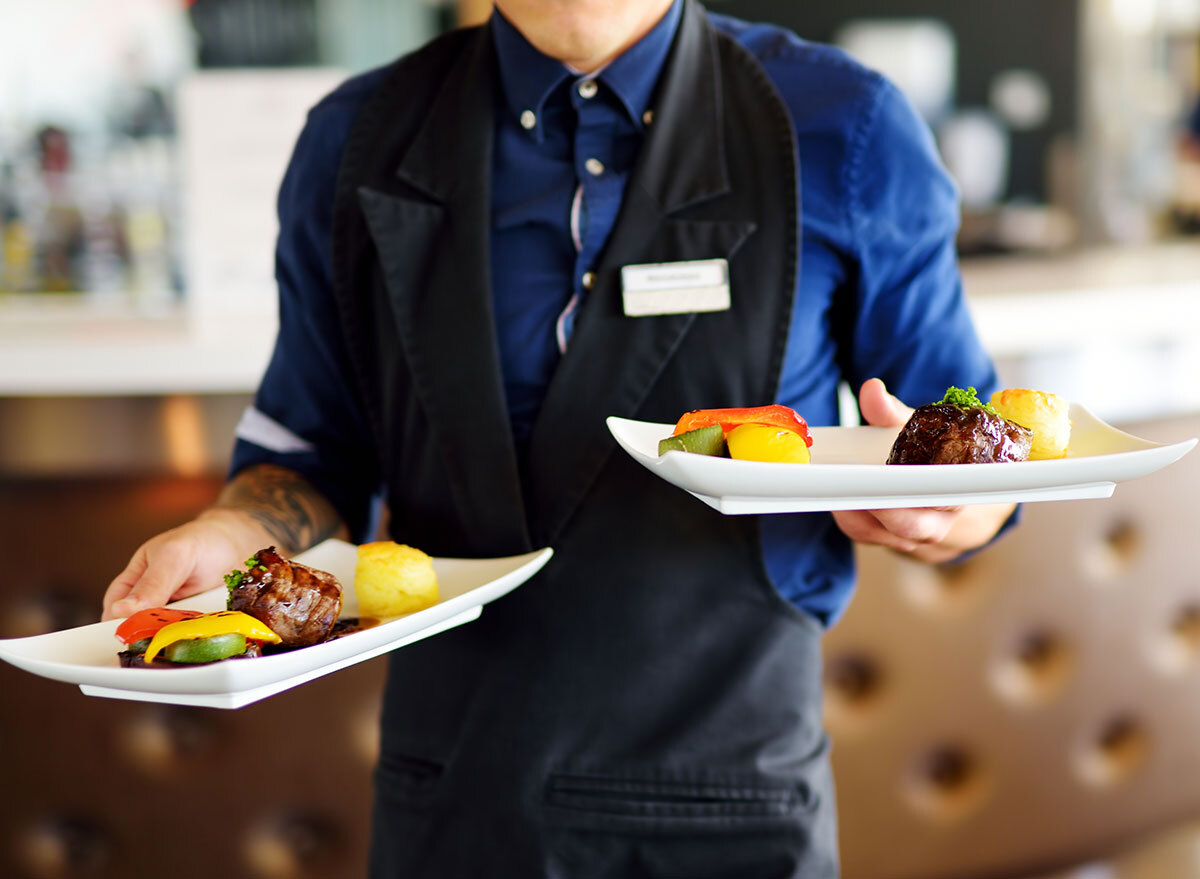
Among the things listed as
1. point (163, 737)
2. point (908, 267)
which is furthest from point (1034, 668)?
point (163, 737)

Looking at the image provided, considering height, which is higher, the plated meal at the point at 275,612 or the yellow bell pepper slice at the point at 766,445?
the yellow bell pepper slice at the point at 766,445

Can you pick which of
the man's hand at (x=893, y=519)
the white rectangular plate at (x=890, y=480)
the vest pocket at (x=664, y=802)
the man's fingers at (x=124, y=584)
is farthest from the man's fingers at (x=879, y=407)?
the man's fingers at (x=124, y=584)

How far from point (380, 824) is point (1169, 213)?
14.9 ft

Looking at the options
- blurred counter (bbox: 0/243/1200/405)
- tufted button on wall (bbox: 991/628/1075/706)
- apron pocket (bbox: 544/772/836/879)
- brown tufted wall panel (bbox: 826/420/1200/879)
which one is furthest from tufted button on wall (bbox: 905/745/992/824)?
apron pocket (bbox: 544/772/836/879)

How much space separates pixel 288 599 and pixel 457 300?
13.6 inches

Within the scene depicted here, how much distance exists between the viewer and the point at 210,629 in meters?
0.83

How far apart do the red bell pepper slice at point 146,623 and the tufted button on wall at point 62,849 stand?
4.30ft

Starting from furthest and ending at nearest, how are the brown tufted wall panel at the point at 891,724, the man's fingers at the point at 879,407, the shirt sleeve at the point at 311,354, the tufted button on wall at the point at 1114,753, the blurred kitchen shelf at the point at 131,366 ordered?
1. the tufted button on wall at the point at 1114,753
2. the brown tufted wall panel at the point at 891,724
3. the blurred kitchen shelf at the point at 131,366
4. the shirt sleeve at the point at 311,354
5. the man's fingers at the point at 879,407

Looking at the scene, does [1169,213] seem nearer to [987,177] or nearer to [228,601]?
[987,177]

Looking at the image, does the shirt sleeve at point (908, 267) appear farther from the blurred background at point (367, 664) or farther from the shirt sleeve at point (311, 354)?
the blurred background at point (367, 664)

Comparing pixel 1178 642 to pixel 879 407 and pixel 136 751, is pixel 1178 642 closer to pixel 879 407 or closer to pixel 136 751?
pixel 879 407

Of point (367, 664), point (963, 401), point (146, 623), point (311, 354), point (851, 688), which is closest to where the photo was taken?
point (146, 623)

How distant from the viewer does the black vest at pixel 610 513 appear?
3.63ft

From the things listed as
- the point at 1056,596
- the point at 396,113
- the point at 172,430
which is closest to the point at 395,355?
the point at 396,113
